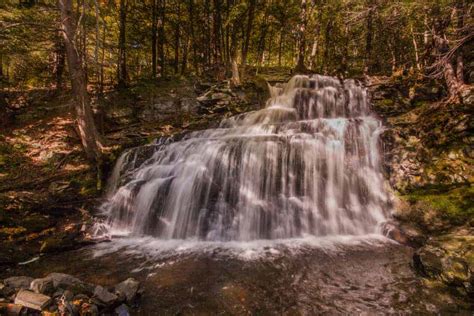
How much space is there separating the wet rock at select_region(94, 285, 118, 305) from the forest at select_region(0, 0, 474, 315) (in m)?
0.02

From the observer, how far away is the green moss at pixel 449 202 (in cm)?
662

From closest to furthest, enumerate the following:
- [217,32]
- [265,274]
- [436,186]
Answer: [265,274]
[436,186]
[217,32]

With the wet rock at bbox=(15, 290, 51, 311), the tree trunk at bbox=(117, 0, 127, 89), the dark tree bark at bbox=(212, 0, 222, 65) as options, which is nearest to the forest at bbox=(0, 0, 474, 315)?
the wet rock at bbox=(15, 290, 51, 311)

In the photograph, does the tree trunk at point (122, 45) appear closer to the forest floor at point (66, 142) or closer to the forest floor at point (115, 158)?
the forest floor at point (66, 142)

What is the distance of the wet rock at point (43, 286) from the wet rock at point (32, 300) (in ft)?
0.53

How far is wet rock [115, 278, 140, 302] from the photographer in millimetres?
4656

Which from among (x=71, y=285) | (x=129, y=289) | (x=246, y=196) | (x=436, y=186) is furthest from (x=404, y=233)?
(x=71, y=285)

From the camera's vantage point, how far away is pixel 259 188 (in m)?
8.88

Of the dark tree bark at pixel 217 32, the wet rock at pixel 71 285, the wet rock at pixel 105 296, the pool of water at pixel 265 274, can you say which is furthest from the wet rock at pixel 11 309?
the dark tree bark at pixel 217 32

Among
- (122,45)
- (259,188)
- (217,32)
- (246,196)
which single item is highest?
(217,32)

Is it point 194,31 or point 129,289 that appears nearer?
point 129,289

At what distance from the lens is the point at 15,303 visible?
3855 millimetres

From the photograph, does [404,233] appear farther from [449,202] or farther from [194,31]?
[194,31]

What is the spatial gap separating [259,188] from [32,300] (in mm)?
6241
